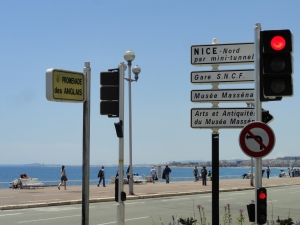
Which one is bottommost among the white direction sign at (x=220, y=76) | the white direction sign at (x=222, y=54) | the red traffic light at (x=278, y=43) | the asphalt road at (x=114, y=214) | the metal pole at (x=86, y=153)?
the asphalt road at (x=114, y=214)

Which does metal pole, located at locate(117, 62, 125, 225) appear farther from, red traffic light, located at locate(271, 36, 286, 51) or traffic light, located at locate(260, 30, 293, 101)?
red traffic light, located at locate(271, 36, 286, 51)

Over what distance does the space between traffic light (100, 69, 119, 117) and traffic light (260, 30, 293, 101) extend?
142 inches

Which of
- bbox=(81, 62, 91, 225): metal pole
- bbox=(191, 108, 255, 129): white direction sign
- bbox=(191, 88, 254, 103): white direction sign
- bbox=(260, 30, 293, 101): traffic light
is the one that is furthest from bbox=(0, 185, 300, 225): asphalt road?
bbox=(260, 30, 293, 101): traffic light

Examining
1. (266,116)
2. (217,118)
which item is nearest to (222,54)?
(217,118)

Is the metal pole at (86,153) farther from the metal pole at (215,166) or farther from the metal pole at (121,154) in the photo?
the metal pole at (215,166)

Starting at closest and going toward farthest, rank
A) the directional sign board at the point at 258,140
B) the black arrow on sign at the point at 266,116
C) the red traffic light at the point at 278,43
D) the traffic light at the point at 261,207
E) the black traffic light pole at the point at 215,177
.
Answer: the traffic light at the point at 261,207, the directional sign board at the point at 258,140, the red traffic light at the point at 278,43, the black arrow on sign at the point at 266,116, the black traffic light pole at the point at 215,177

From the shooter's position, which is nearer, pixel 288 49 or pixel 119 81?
pixel 288 49

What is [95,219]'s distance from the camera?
16.1 metres

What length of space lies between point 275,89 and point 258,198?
5.12ft

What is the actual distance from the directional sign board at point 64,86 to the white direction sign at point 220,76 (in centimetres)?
258

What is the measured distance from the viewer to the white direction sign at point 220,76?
9.87 metres

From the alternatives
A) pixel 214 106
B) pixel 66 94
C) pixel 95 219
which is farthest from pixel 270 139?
pixel 95 219

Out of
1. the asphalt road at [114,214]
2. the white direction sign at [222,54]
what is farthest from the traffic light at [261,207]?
the asphalt road at [114,214]

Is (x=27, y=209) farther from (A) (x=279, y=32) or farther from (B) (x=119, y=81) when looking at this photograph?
(A) (x=279, y=32)
